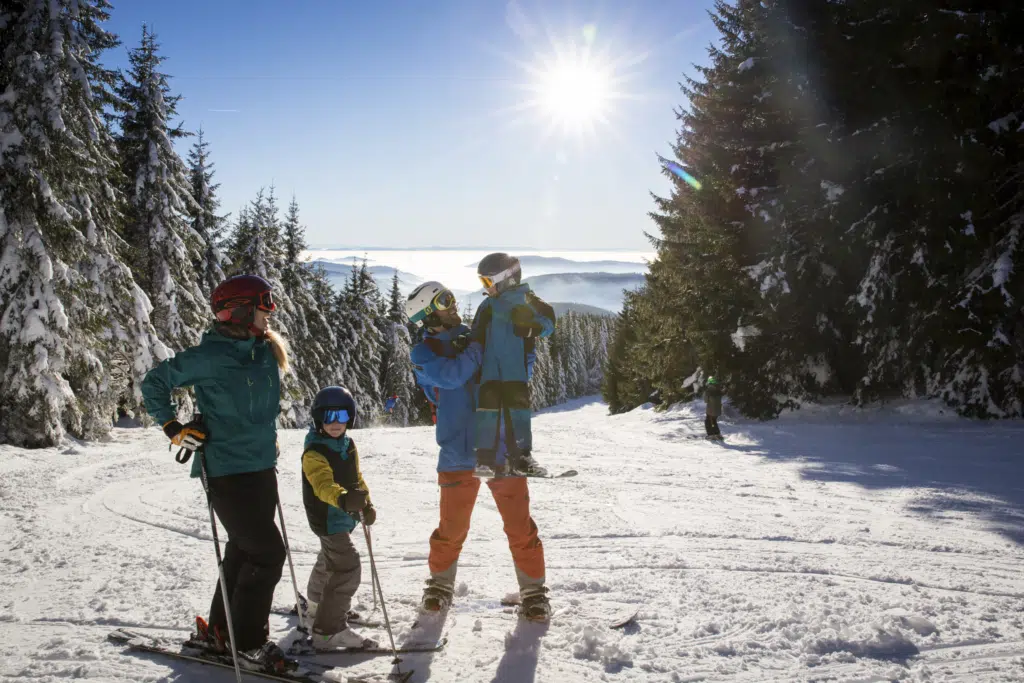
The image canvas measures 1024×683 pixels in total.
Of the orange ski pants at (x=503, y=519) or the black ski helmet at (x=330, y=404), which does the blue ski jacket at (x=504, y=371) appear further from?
the black ski helmet at (x=330, y=404)

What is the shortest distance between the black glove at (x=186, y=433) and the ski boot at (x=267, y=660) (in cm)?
124

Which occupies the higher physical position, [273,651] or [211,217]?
[211,217]

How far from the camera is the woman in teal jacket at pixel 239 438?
3521 mm

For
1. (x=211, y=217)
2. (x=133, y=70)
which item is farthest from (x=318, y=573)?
(x=211, y=217)

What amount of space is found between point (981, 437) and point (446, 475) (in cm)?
1251

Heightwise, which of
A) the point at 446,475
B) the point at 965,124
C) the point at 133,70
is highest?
the point at 133,70

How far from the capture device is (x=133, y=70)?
68.5ft

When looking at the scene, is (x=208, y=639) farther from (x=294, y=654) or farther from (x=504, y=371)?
(x=504, y=371)

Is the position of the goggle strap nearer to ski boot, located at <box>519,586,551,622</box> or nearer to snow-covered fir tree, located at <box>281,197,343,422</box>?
ski boot, located at <box>519,586,551,622</box>

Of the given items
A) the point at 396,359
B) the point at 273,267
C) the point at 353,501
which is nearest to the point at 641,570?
the point at 353,501

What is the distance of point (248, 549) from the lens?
11.7 feet

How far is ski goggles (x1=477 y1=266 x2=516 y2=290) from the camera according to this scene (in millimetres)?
4484

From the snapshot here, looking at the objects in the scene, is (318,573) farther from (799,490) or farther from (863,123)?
(863,123)

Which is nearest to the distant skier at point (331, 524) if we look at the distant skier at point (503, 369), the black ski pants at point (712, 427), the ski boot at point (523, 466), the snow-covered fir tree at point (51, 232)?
the distant skier at point (503, 369)
